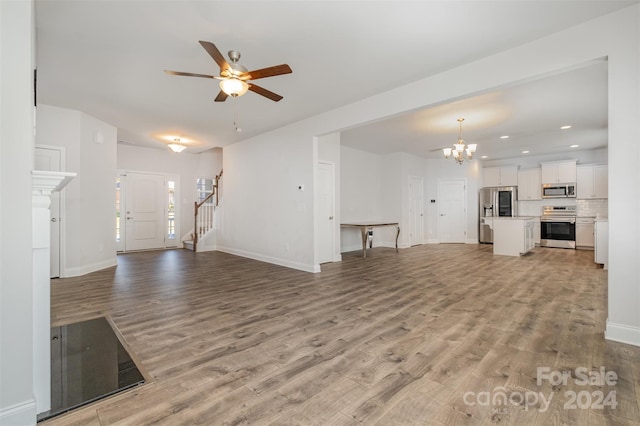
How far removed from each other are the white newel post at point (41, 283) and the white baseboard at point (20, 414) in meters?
0.14

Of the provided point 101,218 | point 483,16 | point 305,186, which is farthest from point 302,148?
point 101,218

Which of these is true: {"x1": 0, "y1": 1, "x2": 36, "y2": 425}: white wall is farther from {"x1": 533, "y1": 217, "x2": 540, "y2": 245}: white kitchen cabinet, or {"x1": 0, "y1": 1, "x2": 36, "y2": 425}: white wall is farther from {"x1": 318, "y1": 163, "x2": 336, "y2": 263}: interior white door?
{"x1": 533, "y1": 217, "x2": 540, "y2": 245}: white kitchen cabinet

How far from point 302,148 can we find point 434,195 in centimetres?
606

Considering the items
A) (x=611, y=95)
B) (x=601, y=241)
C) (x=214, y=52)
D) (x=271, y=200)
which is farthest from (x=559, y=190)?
(x=214, y=52)

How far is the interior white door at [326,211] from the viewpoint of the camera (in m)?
6.11

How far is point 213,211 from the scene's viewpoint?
27.7 feet

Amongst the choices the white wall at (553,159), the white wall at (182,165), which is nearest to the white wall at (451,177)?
the white wall at (553,159)

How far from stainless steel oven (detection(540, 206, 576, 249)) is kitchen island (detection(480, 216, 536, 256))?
1.56 meters

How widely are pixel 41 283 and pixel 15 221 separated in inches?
15.9

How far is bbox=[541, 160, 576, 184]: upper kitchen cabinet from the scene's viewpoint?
323 inches

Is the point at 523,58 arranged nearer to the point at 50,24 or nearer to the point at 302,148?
the point at 302,148

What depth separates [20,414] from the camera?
60.2 inches

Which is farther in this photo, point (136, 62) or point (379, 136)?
point (379, 136)

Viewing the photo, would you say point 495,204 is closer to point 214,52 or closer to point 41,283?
point 214,52
